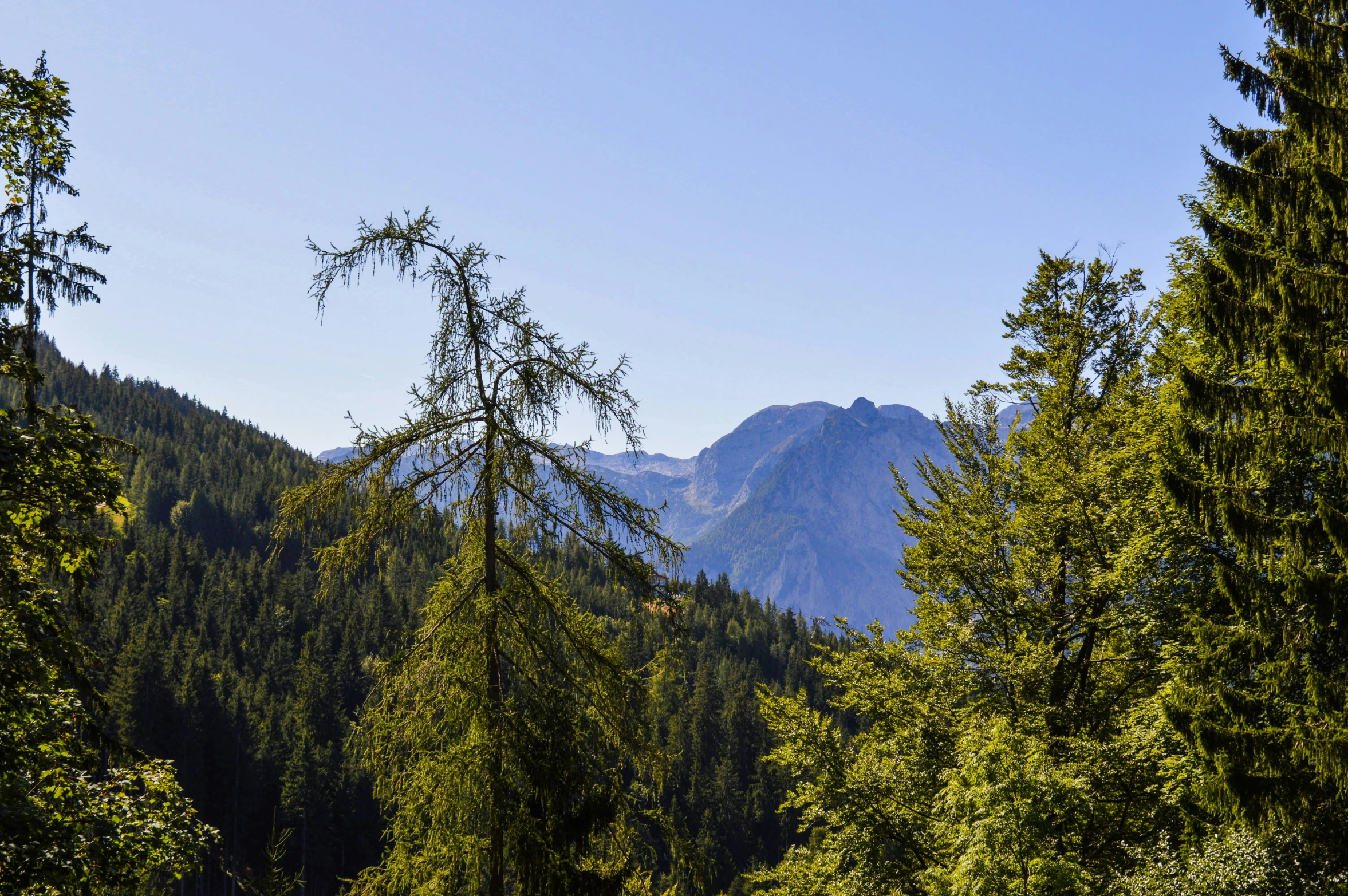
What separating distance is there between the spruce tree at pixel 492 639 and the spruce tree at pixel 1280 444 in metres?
6.59

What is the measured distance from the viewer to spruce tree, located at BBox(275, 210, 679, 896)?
830 cm

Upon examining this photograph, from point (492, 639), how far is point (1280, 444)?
30.3ft

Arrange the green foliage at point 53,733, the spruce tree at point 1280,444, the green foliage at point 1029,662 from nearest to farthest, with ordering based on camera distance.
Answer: the green foliage at point 53,733
the spruce tree at point 1280,444
the green foliage at point 1029,662

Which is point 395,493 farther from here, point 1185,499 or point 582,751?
point 1185,499

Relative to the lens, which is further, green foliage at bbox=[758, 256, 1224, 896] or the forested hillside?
the forested hillside

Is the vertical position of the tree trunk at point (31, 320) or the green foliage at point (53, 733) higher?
the tree trunk at point (31, 320)

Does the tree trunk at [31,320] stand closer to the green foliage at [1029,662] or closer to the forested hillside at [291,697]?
the green foliage at [1029,662]

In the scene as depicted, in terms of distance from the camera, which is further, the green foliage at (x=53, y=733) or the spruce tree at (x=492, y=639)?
the spruce tree at (x=492, y=639)

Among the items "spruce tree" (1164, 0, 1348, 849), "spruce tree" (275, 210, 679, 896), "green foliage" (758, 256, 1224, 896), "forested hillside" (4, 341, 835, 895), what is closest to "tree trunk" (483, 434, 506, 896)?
"spruce tree" (275, 210, 679, 896)

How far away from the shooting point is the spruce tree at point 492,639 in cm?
830

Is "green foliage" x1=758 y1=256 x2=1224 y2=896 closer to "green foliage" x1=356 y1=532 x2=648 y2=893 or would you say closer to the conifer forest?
the conifer forest

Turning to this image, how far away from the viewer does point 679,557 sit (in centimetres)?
954

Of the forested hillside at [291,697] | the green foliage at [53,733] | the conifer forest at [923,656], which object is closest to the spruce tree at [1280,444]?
the conifer forest at [923,656]

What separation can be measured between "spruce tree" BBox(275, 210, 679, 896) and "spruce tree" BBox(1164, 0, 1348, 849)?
6.59 meters
